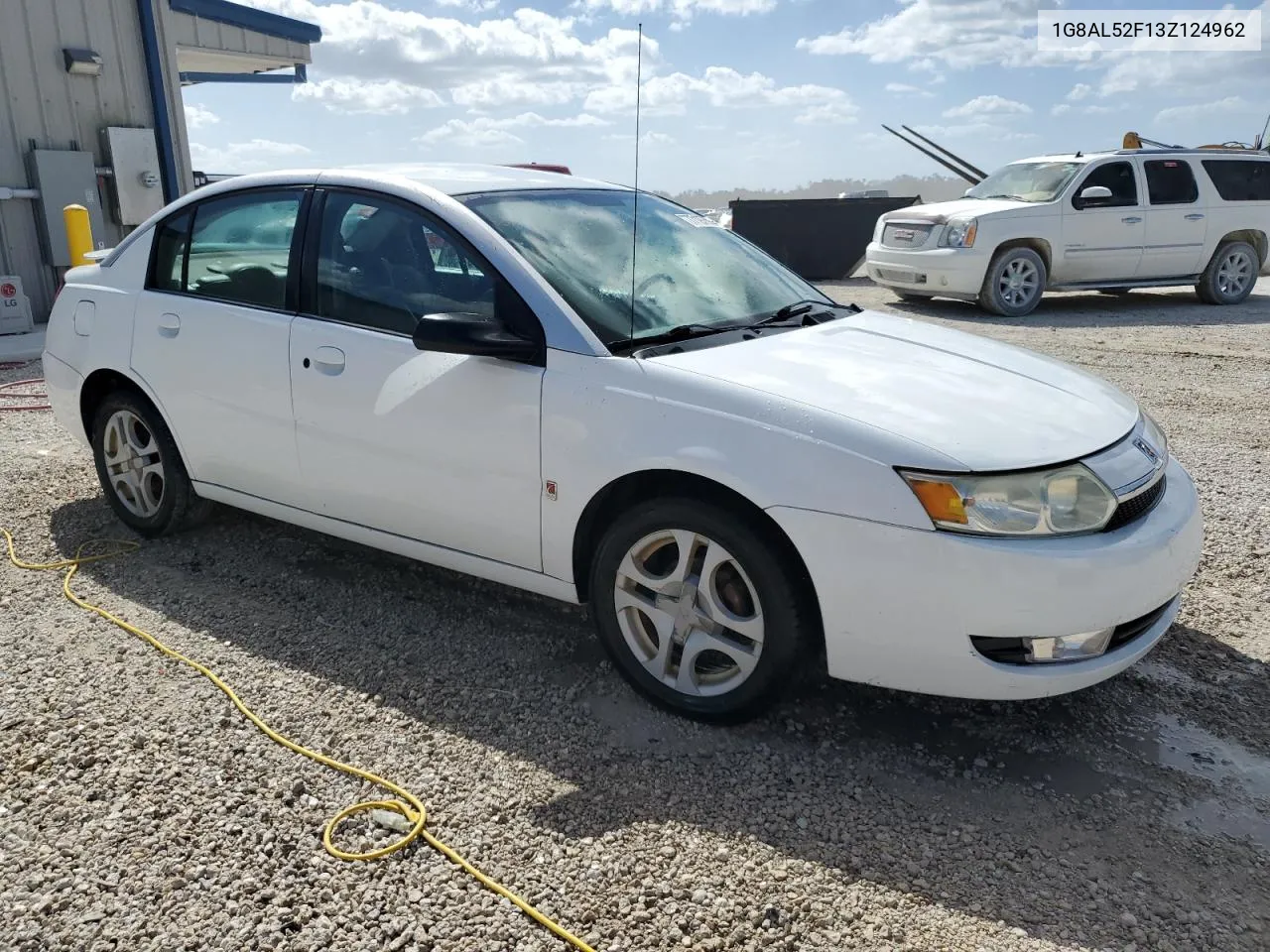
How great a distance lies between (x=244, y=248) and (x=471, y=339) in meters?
1.59

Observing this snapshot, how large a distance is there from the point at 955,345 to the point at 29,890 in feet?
10.5

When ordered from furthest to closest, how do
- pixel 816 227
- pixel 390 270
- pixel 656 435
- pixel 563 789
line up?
1. pixel 816 227
2. pixel 390 270
3. pixel 656 435
4. pixel 563 789

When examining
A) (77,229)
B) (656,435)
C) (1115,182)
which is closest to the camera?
(656,435)

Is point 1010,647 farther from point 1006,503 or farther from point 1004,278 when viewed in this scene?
point 1004,278

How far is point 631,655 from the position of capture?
323cm

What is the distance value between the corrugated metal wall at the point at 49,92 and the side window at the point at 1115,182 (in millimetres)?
11219

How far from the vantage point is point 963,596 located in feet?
8.77

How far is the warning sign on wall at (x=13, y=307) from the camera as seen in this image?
10.4m

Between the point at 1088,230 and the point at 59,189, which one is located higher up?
the point at 59,189

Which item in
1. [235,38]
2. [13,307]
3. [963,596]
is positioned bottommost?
[13,307]

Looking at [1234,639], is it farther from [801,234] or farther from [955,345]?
[801,234]

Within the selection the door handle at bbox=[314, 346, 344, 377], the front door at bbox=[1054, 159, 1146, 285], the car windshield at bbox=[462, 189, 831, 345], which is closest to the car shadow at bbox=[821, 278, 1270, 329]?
the front door at bbox=[1054, 159, 1146, 285]

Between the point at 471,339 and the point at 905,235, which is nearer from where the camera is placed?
the point at 471,339

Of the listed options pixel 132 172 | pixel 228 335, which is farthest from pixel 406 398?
pixel 132 172
